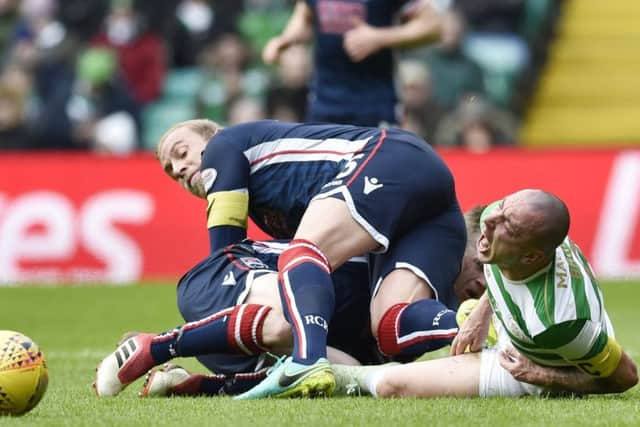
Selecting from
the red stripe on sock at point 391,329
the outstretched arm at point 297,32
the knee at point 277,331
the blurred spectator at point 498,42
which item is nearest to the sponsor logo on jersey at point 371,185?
the red stripe on sock at point 391,329

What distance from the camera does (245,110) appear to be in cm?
1574

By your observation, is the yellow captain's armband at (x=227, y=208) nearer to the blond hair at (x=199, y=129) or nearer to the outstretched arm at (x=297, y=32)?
the blond hair at (x=199, y=129)

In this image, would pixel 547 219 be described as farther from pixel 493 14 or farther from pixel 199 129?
pixel 493 14

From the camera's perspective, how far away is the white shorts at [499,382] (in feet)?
17.5

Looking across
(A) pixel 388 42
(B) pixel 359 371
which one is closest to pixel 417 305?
(B) pixel 359 371

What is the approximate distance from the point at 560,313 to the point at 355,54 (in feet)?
13.7

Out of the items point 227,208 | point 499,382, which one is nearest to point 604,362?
point 499,382

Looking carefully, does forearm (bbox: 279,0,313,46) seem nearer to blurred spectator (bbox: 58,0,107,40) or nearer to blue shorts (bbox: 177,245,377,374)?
blue shorts (bbox: 177,245,377,374)

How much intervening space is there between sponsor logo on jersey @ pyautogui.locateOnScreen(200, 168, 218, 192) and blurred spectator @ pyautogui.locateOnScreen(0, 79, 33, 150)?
34.0ft

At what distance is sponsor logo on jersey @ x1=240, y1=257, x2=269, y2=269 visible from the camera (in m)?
5.98

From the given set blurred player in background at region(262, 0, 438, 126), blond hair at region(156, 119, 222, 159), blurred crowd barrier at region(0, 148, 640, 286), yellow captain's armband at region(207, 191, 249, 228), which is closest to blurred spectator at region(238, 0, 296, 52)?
blurred crowd barrier at region(0, 148, 640, 286)

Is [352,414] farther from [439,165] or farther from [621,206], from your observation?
[621,206]

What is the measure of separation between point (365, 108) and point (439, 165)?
305 cm

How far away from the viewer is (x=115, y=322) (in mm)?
9805
